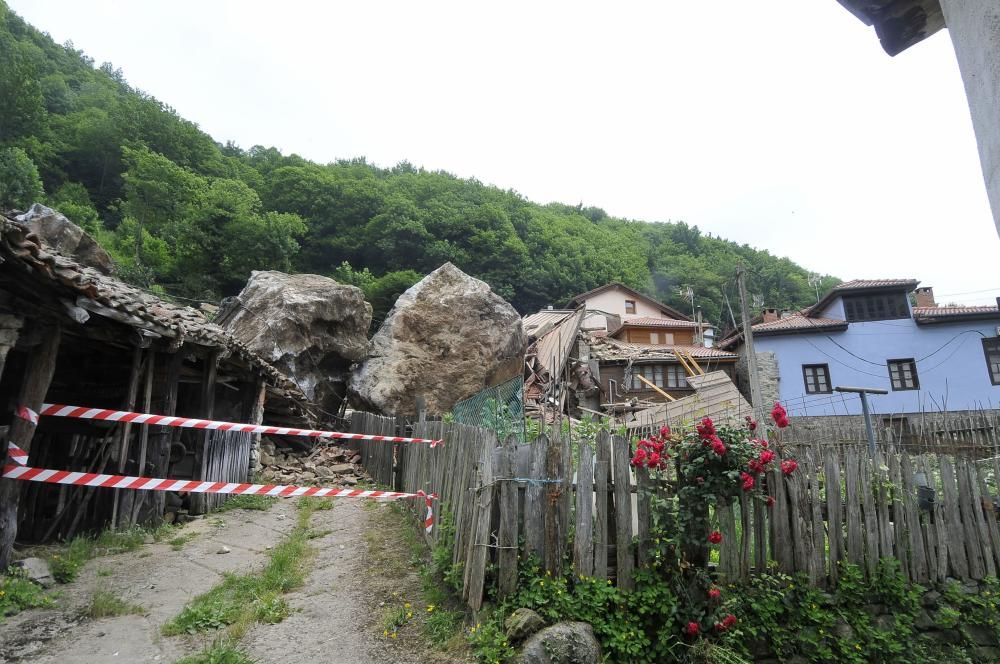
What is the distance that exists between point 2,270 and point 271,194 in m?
29.8

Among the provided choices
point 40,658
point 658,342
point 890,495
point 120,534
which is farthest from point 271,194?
point 890,495

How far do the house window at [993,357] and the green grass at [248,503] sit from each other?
85.3 ft

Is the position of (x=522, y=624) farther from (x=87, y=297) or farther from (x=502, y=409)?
(x=502, y=409)

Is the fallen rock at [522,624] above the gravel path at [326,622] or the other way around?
above

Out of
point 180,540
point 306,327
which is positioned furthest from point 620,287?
point 180,540

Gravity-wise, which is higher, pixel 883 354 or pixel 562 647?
pixel 883 354

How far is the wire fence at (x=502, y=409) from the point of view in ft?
27.0

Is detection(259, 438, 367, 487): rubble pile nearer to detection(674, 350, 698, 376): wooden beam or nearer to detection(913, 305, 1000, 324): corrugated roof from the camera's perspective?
detection(674, 350, 698, 376): wooden beam

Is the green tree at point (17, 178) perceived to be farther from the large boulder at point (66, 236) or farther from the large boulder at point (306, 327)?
the large boulder at point (306, 327)

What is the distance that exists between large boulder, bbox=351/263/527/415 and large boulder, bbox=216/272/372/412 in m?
1.10

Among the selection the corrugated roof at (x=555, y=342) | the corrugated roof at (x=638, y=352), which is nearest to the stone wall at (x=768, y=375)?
the corrugated roof at (x=638, y=352)

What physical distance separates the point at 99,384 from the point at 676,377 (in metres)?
22.9

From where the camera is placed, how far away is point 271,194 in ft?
102

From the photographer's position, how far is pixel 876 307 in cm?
2131
